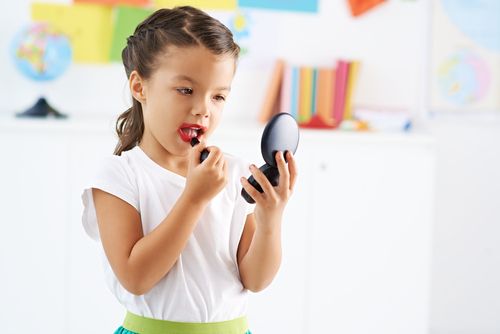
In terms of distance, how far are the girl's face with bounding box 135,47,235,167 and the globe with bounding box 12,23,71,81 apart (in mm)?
1096

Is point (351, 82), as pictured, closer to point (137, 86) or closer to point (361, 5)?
point (361, 5)

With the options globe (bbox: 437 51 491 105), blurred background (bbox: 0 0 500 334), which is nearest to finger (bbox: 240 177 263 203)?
blurred background (bbox: 0 0 500 334)

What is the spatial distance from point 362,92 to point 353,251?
27.6 inches

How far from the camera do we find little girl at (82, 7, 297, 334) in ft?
2.10

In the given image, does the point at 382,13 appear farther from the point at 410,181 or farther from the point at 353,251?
the point at 353,251

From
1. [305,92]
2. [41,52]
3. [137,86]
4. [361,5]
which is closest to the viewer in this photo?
[137,86]

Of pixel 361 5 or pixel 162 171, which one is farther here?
pixel 361 5

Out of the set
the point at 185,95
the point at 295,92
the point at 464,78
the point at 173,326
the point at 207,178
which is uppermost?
the point at 464,78

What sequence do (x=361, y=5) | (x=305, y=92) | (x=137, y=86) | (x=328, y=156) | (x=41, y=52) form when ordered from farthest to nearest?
(x=361, y=5), (x=305, y=92), (x=41, y=52), (x=328, y=156), (x=137, y=86)

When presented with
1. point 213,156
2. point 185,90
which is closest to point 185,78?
point 185,90

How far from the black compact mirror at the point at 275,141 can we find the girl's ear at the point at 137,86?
228 millimetres

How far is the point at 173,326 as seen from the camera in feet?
2.22

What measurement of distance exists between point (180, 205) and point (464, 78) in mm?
1680

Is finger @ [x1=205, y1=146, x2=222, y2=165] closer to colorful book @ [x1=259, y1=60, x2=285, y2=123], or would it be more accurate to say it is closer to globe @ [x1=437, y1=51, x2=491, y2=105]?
colorful book @ [x1=259, y1=60, x2=285, y2=123]
